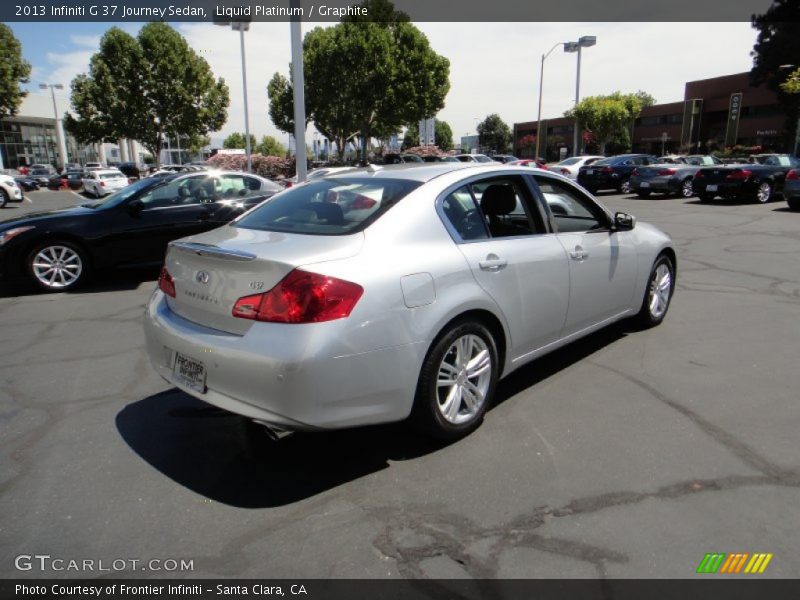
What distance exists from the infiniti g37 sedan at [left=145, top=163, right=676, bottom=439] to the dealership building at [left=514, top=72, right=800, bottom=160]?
46882 mm

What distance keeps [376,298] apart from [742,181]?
60.3 feet

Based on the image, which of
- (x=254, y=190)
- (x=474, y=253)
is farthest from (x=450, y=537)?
(x=254, y=190)

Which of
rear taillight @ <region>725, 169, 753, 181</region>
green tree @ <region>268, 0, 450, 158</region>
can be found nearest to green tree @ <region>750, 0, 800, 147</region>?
green tree @ <region>268, 0, 450, 158</region>

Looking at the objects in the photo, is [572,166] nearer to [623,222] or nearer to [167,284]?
[623,222]

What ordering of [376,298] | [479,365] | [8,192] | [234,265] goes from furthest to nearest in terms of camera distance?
1. [8,192]
2. [479,365]
3. [234,265]
4. [376,298]

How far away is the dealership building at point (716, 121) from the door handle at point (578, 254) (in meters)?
46.5

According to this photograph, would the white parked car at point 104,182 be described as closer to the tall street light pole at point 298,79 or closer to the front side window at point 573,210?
the tall street light pole at point 298,79

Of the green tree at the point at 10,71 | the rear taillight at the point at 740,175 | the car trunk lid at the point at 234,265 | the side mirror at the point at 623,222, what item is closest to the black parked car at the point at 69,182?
the green tree at the point at 10,71

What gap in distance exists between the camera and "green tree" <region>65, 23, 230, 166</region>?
38688 mm

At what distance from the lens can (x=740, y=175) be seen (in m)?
17.3

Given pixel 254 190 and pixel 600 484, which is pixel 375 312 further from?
pixel 254 190

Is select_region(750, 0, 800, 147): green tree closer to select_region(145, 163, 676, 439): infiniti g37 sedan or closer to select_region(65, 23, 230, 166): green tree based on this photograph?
select_region(65, 23, 230, 166): green tree

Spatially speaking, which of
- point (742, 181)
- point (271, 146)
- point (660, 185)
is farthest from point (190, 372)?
point (271, 146)

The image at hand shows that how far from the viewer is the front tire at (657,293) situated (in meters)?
5.33
